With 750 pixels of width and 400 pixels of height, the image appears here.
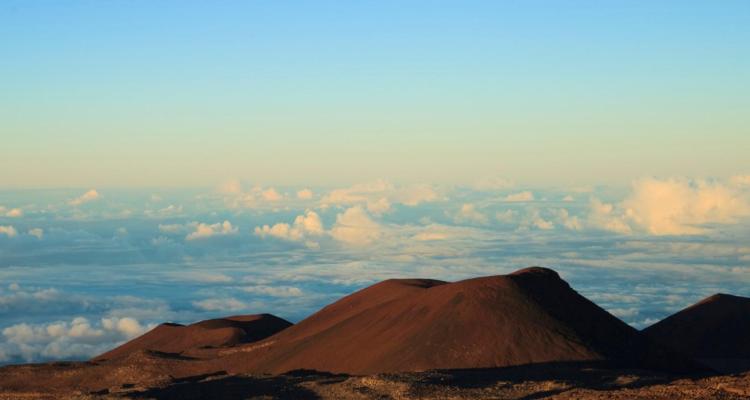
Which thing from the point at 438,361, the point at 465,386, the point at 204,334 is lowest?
the point at 465,386

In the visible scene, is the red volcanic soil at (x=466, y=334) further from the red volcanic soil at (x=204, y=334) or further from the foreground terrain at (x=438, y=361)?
the red volcanic soil at (x=204, y=334)

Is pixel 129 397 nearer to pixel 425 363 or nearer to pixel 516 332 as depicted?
pixel 425 363

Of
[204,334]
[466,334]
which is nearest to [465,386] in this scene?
[466,334]

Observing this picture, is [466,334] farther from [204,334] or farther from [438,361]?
[204,334]

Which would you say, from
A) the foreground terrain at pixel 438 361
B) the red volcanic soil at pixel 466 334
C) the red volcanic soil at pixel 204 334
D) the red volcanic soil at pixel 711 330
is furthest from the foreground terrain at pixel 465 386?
the red volcanic soil at pixel 711 330

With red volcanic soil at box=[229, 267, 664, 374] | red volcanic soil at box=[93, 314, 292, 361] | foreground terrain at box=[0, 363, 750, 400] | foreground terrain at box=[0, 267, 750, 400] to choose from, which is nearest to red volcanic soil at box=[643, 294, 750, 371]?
foreground terrain at box=[0, 267, 750, 400]

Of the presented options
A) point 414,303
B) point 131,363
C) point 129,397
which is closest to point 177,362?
point 131,363
